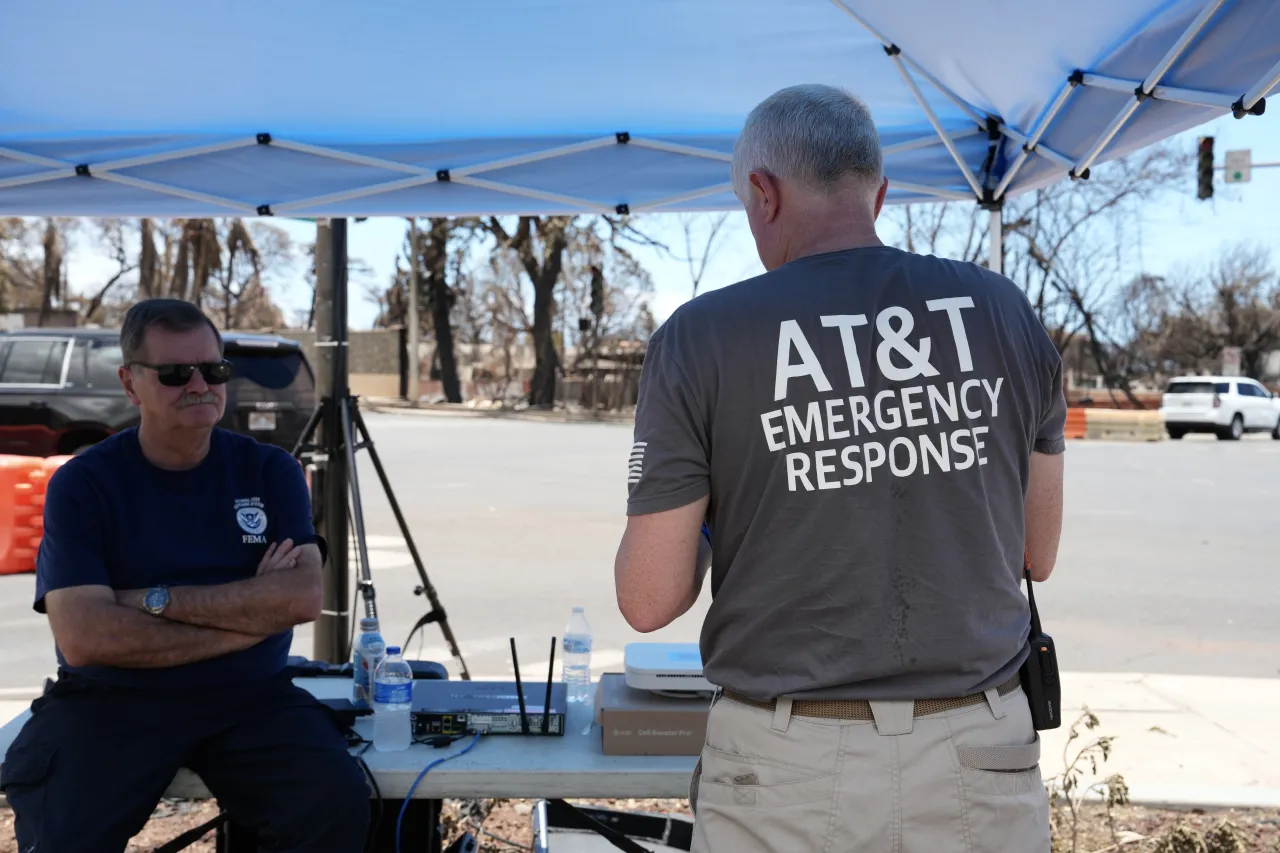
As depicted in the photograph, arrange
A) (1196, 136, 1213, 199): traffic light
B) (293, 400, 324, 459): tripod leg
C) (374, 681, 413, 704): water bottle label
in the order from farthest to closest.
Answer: (1196, 136, 1213, 199): traffic light < (293, 400, 324, 459): tripod leg < (374, 681, 413, 704): water bottle label

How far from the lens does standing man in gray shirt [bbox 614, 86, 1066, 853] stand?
1.60 meters

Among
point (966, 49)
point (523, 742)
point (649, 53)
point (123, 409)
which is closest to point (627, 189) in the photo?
point (649, 53)

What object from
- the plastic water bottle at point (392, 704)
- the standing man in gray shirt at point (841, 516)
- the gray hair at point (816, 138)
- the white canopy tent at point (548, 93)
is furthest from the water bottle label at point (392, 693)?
the white canopy tent at point (548, 93)

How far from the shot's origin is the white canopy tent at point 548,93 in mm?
3277

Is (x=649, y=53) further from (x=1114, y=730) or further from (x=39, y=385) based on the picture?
(x=39, y=385)

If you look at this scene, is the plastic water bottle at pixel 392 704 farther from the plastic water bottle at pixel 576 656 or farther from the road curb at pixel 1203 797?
the road curb at pixel 1203 797

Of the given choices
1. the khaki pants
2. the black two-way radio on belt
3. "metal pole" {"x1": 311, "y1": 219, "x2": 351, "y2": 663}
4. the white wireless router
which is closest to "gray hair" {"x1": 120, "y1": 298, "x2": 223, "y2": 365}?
the white wireless router

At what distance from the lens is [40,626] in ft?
23.8

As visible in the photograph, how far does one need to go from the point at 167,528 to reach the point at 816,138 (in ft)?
6.82

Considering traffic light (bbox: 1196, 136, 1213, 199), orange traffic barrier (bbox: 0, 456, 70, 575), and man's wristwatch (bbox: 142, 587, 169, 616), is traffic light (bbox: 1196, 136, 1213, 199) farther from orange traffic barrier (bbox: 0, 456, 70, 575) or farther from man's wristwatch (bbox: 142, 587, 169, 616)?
man's wristwatch (bbox: 142, 587, 169, 616)

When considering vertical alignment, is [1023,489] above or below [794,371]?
below

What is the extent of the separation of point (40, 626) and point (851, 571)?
7.22 m

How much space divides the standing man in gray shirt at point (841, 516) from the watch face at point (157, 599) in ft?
5.10

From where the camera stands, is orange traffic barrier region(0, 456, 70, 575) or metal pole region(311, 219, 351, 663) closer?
metal pole region(311, 219, 351, 663)
